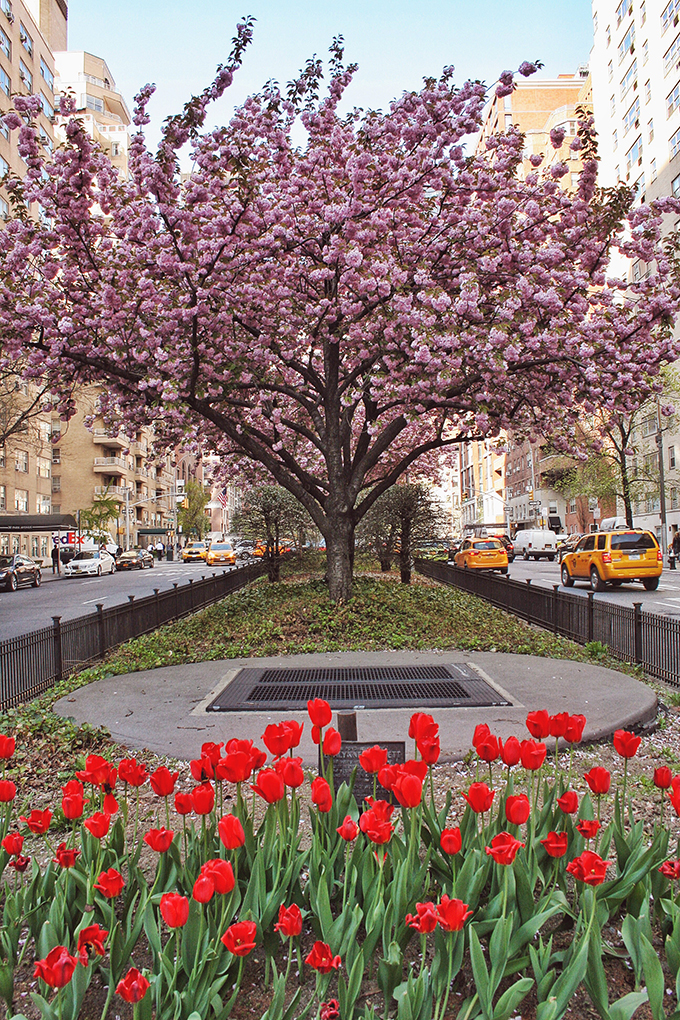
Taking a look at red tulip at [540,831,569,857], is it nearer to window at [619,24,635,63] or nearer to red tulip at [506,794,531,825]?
red tulip at [506,794,531,825]

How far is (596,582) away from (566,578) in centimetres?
281

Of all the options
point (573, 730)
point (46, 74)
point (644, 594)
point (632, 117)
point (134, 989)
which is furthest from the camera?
point (632, 117)

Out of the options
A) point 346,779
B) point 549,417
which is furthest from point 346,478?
point 346,779

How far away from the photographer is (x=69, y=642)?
1044 cm

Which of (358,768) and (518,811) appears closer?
(518,811)

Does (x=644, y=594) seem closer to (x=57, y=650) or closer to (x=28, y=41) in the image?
(x=57, y=650)

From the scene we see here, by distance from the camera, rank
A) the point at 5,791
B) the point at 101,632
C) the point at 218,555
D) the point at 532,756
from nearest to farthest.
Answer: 1. the point at 532,756
2. the point at 5,791
3. the point at 101,632
4. the point at 218,555

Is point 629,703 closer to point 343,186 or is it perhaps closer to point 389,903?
point 389,903

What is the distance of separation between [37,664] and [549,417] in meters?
11.1

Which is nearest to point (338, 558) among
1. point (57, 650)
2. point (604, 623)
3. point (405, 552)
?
point (604, 623)

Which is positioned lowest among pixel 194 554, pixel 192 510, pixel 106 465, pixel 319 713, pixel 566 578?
pixel 566 578

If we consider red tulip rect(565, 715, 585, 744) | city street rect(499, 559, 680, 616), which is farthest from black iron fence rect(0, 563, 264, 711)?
city street rect(499, 559, 680, 616)

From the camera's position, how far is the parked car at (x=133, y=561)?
56812mm

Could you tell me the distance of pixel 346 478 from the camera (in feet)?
50.6
